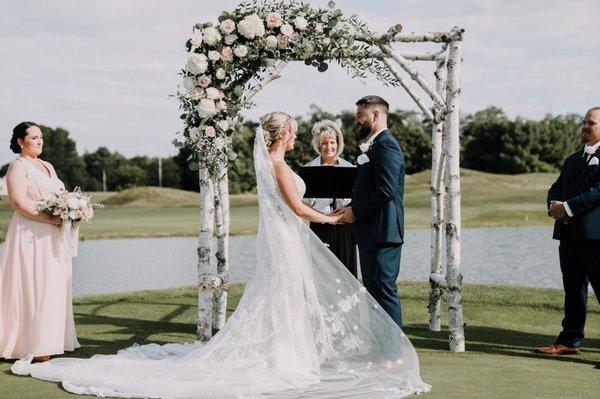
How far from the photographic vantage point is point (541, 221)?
35.2m

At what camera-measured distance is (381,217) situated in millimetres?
6277

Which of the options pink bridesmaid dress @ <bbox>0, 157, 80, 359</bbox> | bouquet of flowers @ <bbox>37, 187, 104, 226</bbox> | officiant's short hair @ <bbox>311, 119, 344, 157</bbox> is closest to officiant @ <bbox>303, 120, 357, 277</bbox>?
officiant's short hair @ <bbox>311, 119, 344, 157</bbox>

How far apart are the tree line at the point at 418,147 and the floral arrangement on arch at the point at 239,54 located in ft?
127

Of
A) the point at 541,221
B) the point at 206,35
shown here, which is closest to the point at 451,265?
the point at 206,35

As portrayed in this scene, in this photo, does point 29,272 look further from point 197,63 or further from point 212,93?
point 197,63

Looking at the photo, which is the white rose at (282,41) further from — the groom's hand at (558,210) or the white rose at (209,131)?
the groom's hand at (558,210)

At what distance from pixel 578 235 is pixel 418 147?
51.8 m

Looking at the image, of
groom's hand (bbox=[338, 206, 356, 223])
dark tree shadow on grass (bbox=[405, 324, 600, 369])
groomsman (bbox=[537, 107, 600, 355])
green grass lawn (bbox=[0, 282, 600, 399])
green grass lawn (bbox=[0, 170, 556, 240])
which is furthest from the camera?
green grass lawn (bbox=[0, 170, 556, 240])

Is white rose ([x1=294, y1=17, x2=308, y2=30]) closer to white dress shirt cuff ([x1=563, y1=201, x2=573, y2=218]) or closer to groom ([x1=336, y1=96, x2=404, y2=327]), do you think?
groom ([x1=336, y1=96, x2=404, y2=327])

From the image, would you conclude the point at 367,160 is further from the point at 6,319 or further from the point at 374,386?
the point at 6,319

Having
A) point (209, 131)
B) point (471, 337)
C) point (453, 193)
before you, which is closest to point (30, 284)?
point (209, 131)

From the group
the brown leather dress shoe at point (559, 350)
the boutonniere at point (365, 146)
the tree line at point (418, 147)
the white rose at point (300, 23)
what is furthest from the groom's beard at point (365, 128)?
the tree line at point (418, 147)

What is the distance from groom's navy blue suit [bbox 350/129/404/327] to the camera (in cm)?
613

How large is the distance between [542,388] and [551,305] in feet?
16.1
